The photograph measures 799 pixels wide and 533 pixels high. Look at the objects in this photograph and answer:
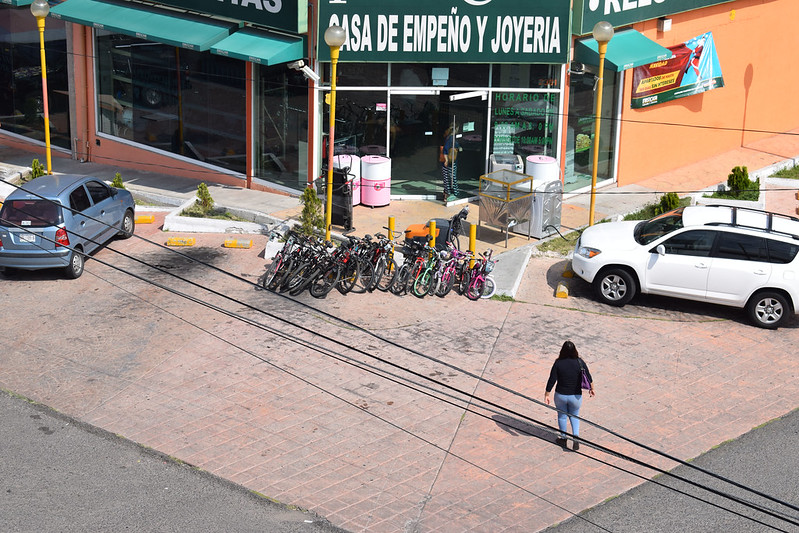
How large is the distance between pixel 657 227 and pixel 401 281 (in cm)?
450

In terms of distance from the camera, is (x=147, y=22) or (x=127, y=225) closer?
(x=127, y=225)

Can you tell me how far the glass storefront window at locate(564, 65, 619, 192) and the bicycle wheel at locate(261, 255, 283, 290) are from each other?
26.6ft

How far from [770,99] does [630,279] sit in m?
13.1

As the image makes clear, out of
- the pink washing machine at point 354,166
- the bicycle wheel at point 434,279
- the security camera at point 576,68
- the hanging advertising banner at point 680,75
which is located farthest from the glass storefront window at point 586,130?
the bicycle wheel at point 434,279

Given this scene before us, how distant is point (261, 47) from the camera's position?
20484 millimetres

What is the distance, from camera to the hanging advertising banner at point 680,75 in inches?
918

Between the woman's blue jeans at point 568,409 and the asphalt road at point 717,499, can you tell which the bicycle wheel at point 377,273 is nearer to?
the woman's blue jeans at point 568,409

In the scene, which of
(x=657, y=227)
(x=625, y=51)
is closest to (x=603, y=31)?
(x=657, y=227)

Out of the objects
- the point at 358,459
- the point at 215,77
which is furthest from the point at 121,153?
the point at 358,459

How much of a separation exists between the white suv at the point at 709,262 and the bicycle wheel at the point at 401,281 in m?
2.95

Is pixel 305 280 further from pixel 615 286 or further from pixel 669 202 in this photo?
pixel 669 202

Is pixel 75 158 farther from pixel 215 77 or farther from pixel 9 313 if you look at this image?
pixel 9 313

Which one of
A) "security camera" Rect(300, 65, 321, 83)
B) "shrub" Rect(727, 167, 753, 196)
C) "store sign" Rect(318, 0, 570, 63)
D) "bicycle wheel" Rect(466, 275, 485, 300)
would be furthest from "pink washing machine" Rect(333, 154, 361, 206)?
"shrub" Rect(727, 167, 753, 196)

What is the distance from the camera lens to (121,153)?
24719mm
